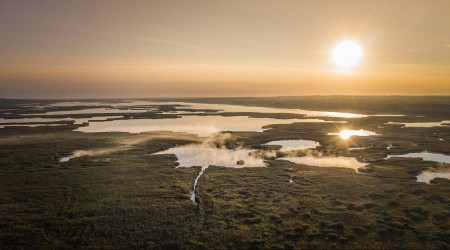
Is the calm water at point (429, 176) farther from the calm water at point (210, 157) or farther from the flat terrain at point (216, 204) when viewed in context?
the calm water at point (210, 157)

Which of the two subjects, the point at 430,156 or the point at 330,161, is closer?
the point at 330,161

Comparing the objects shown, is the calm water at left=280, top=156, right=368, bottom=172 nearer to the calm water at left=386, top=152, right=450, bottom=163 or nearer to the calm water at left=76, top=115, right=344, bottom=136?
the calm water at left=386, top=152, right=450, bottom=163

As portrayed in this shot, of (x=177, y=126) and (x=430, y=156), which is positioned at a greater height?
(x=177, y=126)

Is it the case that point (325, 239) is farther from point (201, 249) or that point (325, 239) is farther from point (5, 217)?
point (5, 217)

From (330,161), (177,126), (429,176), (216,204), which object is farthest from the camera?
(177,126)

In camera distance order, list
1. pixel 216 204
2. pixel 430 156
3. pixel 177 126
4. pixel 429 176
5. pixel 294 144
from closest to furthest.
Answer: pixel 216 204, pixel 429 176, pixel 430 156, pixel 294 144, pixel 177 126

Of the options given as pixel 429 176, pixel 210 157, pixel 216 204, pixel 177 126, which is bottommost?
pixel 216 204

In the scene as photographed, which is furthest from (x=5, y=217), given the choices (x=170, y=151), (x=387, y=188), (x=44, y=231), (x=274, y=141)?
(x=274, y=141)

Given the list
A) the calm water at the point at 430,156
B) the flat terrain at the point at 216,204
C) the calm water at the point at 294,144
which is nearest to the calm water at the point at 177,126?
the calm water at the point at 294,144

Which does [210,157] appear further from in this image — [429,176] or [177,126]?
[177,126]

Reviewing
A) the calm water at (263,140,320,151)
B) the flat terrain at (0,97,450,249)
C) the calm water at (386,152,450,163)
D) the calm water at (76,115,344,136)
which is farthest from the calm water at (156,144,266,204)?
the calm water at (386,152,450,163)

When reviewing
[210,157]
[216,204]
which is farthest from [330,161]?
[216,204]
